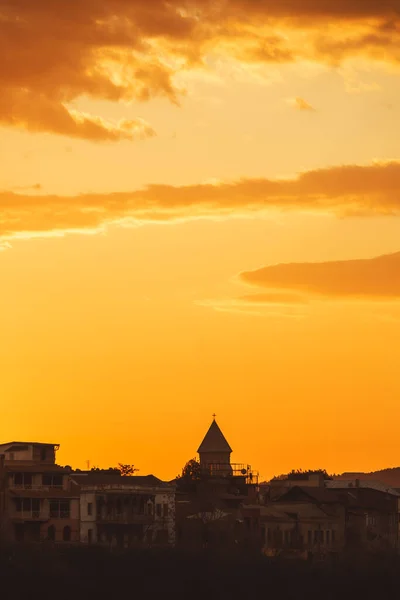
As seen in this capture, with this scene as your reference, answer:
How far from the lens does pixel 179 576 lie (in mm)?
113562

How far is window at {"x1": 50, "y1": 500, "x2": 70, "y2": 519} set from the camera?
122 m

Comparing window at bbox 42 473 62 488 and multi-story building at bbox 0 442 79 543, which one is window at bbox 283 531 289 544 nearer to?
multi-story building at bbox 0 442 79 543

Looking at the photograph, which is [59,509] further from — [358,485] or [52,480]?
[358,485]

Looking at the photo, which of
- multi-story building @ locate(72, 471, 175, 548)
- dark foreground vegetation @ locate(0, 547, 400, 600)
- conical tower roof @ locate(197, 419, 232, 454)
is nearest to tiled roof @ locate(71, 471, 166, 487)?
multi-story building @ locate(72, 471, 175, 548)

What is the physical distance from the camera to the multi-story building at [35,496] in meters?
119

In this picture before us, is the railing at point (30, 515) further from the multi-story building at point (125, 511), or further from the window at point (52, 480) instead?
the multi-story building at point (125, 511)

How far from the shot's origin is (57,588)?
346ft

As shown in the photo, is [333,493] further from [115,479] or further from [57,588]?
[57,588]

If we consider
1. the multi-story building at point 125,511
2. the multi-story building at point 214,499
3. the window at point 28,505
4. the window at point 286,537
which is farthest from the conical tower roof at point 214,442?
the window at point 28,505

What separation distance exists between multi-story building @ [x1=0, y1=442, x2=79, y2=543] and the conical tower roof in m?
40.9

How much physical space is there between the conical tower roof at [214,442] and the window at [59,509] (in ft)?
142

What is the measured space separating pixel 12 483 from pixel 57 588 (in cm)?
1593

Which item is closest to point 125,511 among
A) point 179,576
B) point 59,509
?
point 59,509

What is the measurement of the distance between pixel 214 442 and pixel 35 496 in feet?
155
